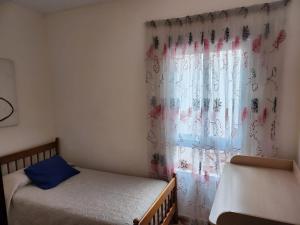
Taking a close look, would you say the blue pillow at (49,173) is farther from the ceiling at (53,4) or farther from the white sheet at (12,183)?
the ceiling at (53,4)

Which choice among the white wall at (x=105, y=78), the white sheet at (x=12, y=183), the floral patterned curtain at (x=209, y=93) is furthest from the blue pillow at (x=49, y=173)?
the floral patterned curtain at (x=209, y=93)

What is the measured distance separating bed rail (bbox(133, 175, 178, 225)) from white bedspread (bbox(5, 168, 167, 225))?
10 centimetres

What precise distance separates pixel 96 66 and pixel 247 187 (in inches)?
88.4

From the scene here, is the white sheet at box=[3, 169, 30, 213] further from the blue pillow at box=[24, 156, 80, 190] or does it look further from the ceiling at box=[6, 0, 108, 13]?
the ceiling at box=[6, 0, 108, 13]

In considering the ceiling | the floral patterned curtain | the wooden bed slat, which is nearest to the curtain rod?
the floral patterned curtain

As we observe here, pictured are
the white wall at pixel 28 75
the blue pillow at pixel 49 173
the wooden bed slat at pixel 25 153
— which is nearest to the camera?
the blue pillow at pixel 49 173

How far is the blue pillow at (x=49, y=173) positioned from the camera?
2470 mm

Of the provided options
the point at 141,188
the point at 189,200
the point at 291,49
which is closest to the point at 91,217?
the point at 141,188

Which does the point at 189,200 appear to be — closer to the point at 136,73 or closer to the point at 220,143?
the point at 220,143

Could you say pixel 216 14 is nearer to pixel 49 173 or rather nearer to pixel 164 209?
pixel 164 209

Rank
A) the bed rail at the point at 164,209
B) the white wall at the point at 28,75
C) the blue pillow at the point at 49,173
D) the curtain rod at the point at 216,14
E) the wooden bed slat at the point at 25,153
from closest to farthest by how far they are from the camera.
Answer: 1. the bed rail at the point at 164,209
2. the curtain rod at the point at 216,14
3. the blue pillow at the point at 49,173
4. the wooden bed slat at the point at 25,153
5. the white wall at the point at 28,75

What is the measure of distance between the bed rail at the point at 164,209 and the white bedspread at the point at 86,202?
4.1 inches

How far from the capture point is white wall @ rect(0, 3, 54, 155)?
269 cm

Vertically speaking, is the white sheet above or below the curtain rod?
below
